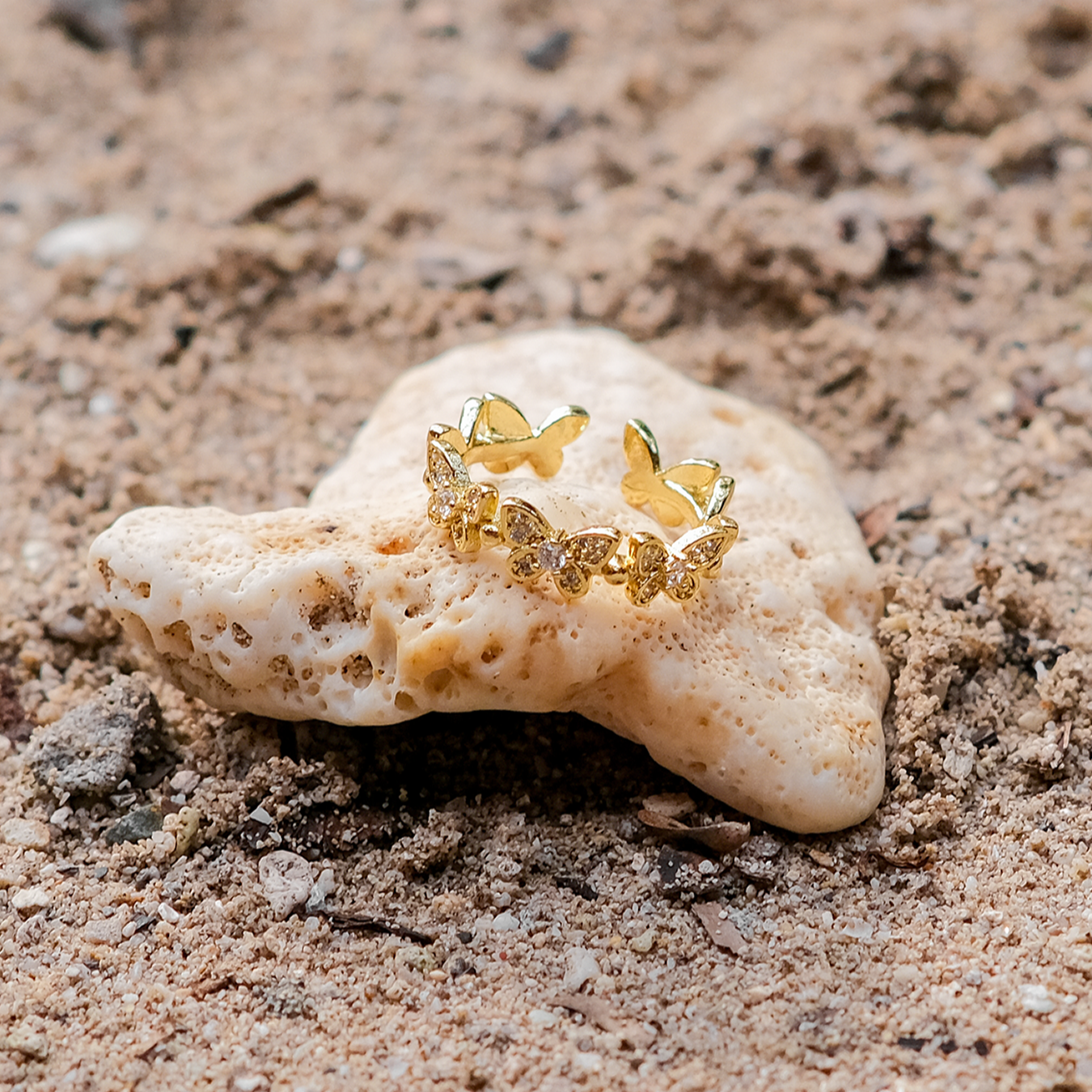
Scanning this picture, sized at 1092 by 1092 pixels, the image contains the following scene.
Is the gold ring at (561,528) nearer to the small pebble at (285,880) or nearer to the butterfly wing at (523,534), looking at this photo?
the butterfly wing at (523,534)

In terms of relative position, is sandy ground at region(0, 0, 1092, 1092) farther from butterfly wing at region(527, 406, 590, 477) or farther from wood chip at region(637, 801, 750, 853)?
butterfly wing at region(527, 406, 590, 477)

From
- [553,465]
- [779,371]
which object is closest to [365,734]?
[553,465]

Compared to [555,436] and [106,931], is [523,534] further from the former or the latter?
[106,931]

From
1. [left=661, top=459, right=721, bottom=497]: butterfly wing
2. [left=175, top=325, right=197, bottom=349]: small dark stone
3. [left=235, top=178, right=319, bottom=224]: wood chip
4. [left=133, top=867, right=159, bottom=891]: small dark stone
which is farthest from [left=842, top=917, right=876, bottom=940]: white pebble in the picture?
[left=235, top=178, right=319, bottom=224]: wood chip

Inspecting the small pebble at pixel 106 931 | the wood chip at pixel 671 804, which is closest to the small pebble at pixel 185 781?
the small pebble at pixel 106 931

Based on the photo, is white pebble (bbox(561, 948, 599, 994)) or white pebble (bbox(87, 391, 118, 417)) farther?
white pebble (bbox(87, 391, 118, 417))
